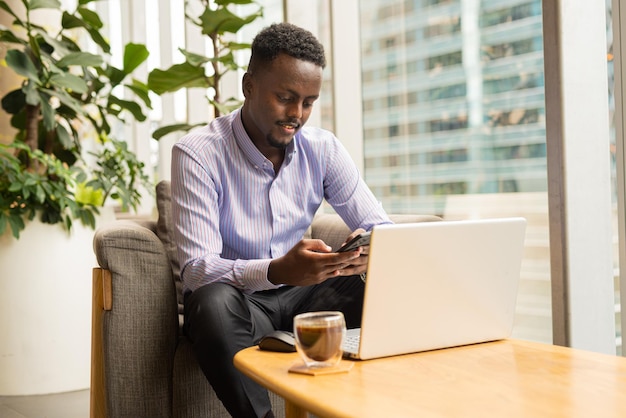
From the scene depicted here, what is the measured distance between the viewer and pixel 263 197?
85.4 inches

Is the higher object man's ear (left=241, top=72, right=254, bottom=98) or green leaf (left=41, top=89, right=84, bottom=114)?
green leaf (left=41, top=89, right=84, bottom=114)

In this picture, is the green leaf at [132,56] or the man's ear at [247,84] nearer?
the man's ear at [247,84]

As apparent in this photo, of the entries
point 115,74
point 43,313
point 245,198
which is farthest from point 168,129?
point 245,198

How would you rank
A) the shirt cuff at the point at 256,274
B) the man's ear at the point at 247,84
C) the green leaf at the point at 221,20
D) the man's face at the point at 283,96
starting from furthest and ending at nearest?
the green leaf at the point at 221,20, the man's ear at the point at 247,84, the man's face at the point at 283,96, the shirt cuff at the point at 256,274

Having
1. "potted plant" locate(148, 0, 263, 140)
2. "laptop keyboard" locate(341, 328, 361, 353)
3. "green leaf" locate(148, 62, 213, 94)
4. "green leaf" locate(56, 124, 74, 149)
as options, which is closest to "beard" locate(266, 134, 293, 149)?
"laptop keyboard" locate(341, 328, 361, 353)

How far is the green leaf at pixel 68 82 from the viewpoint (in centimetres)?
325

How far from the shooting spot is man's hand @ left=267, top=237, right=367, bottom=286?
1.62 meters

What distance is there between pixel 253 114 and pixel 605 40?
1.09m

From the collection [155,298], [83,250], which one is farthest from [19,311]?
[155,298]

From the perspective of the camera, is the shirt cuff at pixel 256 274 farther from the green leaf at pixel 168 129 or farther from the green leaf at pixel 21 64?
the green leaf at pixel 21 64

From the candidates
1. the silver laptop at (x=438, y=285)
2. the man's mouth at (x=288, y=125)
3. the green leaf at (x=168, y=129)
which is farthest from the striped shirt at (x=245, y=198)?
the green leaf at (x=168, y=129)

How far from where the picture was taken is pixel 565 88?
7.13ft

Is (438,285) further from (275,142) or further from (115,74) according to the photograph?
(115,74)

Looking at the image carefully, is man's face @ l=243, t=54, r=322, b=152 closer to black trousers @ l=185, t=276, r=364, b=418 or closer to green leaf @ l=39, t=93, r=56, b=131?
black trousers @ l=185, t=276, r=364, b=418
